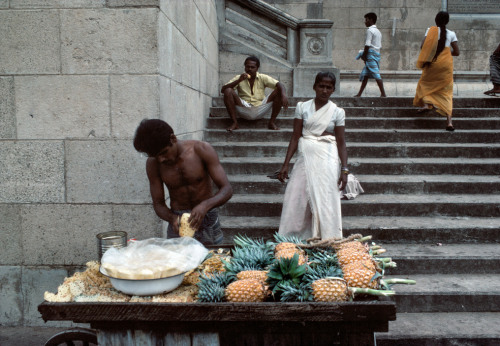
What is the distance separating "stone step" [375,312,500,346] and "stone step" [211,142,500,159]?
3.16m

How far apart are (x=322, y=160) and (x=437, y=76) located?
171 inches

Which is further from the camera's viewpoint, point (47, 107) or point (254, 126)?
point (254, 126)

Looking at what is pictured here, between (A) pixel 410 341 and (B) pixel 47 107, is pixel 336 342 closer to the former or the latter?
(A) pixel 410 341

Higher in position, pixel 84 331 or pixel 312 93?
pixel 312 93

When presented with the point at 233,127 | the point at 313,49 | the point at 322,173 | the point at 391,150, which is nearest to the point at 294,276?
the point at 322,173

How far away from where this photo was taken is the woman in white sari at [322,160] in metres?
4.47

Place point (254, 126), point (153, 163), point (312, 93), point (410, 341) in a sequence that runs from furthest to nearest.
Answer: point (312, 93) → point (254, 126) → point (410, 341) → point (153, 163)

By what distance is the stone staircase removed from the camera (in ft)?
13.7

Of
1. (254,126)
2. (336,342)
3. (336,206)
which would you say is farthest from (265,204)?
(336,342)

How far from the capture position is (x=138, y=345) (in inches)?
86.0

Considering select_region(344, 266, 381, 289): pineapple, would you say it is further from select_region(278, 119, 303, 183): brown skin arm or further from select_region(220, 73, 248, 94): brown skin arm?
select_region(220, 73, 248, 94): brown skin arm

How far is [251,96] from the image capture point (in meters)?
7.60

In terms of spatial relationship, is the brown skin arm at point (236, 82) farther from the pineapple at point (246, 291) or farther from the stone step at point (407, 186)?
the pineapple at point (246, 291)

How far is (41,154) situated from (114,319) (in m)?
2.68
